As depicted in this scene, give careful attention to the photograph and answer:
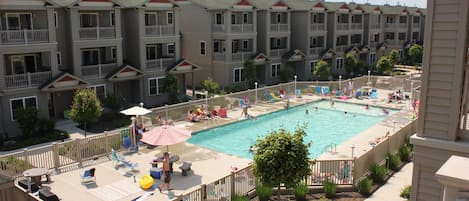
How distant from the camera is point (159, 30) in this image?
3578cm

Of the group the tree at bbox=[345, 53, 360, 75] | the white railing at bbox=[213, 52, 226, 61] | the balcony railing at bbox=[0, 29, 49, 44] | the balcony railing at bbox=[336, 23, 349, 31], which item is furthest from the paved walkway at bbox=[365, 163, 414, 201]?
the balcony railing at bbox=[336, 23, 349, 31]

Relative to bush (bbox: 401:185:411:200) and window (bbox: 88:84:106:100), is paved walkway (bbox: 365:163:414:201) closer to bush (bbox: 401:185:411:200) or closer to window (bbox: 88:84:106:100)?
bush (bbox: 401:185:411:200)

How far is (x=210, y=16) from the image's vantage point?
41938 millimetres

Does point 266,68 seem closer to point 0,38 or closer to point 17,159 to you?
point 0,38

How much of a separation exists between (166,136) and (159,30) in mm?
19547

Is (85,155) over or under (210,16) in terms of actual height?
under

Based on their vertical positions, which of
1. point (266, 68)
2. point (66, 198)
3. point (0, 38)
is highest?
point (0, 38)

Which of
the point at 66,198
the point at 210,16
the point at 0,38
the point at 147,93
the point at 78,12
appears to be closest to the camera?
the point at 66,198

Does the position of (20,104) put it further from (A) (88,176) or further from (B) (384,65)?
(B) (384,65)

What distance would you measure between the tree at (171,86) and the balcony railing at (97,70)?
431 cm

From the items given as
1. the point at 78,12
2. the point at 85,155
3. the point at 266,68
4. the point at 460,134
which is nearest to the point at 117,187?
the point at 85,155

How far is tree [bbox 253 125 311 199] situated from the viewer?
532 inches

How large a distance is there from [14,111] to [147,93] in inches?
428

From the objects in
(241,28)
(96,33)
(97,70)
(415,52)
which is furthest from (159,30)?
(415,52)
